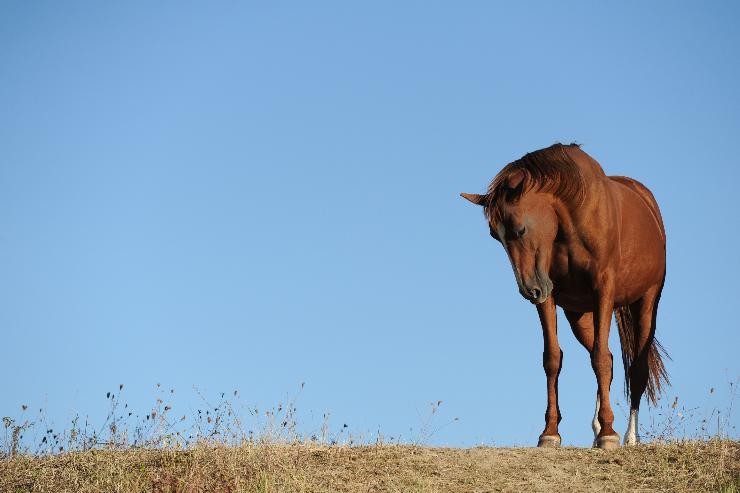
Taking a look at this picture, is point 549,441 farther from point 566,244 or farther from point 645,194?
point 645,194

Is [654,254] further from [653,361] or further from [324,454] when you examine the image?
[324,454]

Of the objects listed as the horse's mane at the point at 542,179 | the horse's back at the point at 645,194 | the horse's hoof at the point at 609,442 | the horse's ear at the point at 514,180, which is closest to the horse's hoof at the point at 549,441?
the horse's hoof at the point at 609,442

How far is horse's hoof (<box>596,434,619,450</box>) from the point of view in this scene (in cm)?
1050

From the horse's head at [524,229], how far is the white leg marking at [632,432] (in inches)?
94.0

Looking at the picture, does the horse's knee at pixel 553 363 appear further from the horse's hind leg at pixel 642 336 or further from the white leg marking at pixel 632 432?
the horse's hind leg at pixel 642 336

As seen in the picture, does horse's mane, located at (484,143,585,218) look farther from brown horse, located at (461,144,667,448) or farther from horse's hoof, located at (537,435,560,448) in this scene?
horse's hoof, located at (537,435,560,448)

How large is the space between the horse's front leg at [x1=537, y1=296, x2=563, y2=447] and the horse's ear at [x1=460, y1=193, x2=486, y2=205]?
4.36 ft

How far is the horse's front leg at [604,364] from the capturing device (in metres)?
10.6

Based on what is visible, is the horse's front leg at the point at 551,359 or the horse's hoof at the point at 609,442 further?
the horse's front leg at the point at 551,359

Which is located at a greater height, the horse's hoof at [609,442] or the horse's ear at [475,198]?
the horse's ear at [475,198]

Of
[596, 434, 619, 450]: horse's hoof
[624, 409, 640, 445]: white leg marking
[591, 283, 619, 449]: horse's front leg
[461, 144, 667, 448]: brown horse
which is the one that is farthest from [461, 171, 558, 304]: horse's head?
[624, 409, 640, 445]: white leg marking

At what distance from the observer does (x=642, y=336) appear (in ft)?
42.5

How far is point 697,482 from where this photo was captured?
946cm

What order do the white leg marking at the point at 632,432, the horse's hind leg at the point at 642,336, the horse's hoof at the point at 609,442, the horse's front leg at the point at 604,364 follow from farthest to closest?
1. the horse's hind leg at the point at 642,336
2. the white leg marking at the point at 632,432
3. the horse's front leg at the point at 604,364
4. the horse's hoof at the point at 609,442
